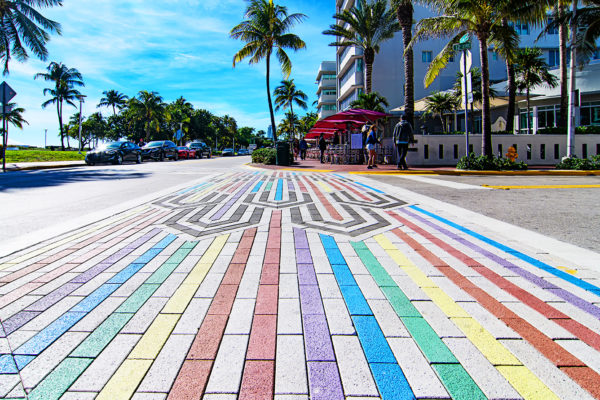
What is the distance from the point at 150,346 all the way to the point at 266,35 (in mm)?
28124

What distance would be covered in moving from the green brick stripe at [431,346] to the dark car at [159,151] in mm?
30620

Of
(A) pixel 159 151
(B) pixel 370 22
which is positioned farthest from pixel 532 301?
(B) pixel 370 22

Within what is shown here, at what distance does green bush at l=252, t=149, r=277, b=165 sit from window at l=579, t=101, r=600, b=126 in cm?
2528

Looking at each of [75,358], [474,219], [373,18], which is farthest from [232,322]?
[373,18]

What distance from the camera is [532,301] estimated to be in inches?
102

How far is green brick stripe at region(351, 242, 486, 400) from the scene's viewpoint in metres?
1.67

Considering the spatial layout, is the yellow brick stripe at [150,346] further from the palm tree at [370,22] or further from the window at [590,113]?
the window at [590,113]

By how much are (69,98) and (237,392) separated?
71.6 meters

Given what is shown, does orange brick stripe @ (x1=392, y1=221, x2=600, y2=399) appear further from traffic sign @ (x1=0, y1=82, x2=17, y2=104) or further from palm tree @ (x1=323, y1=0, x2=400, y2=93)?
palm tree @ (x1=323, y1=0, x2=400, y2=93)

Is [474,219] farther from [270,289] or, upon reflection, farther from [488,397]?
[488,397]

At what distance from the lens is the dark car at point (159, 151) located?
30.6m

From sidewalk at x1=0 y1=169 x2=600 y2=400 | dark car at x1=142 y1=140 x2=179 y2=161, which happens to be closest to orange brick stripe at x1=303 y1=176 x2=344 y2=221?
sidewalk at x1=0 y1=169 x2=600 y2=400

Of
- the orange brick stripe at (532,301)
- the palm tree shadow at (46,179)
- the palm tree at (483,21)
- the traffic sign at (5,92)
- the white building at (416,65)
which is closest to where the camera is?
the orange brick stripe at (532,301)

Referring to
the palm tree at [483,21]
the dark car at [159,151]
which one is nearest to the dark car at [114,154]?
the dark car at [159,151]
